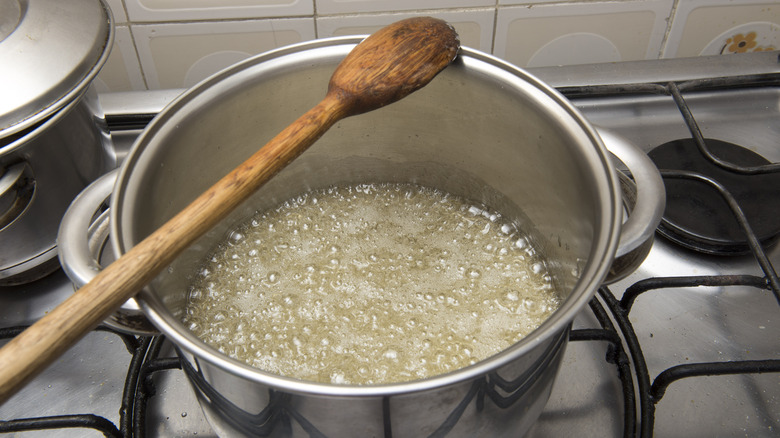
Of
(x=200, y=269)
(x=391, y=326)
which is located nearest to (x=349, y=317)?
(x=391, y=326)

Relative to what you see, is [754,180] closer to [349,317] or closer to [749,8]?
[749,8]

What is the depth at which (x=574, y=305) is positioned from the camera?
1.26 feet

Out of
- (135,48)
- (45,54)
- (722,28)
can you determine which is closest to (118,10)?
(135,48)

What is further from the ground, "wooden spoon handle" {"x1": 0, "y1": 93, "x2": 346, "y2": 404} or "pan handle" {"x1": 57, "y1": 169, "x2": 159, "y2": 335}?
"wooden spoon handle" {"x1": 0, "y1": 93, "x2": 346, "y2": 404}

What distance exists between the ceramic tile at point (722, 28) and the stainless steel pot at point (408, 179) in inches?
16.7

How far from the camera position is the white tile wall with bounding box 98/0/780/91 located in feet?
2.72

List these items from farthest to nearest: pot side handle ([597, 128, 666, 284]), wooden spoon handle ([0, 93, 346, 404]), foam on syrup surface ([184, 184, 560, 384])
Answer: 1. foam on syrup surface ([184, 184, 560, 384])
2. pot side handle ([597, 128, 666, 284])
3. wooden spoon handle ([0, 93, 346, 404])

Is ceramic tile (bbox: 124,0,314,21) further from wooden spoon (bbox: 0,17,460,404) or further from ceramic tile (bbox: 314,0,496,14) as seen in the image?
wooden spoon (bbox: 0,17,460,404)

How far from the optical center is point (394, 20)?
85 centimetres

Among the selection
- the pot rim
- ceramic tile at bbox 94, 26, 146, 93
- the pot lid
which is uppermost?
the pot lid

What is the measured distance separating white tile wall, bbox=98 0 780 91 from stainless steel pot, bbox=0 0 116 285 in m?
0.25

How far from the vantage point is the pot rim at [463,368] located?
1.14 feet

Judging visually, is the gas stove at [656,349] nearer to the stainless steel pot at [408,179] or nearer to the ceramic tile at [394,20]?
the stainless steel pot at [408,179]

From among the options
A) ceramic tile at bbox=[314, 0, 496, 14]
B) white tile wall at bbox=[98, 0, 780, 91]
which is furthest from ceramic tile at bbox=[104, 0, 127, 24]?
ceramic tile at bbox=[314, 0, 496, 14]
